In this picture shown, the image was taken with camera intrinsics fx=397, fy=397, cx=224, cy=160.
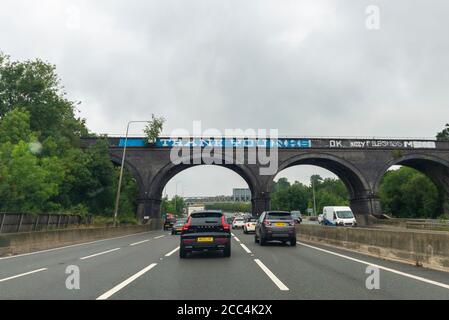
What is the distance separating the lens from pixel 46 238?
71.5 feet

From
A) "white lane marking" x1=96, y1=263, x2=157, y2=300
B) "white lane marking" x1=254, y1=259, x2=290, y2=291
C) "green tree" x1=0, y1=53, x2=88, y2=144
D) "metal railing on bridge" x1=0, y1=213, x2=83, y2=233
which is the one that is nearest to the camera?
"white lane marking" x1=96, y1=263, x2=157, y2=300

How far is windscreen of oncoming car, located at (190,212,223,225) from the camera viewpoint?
13.8 metres

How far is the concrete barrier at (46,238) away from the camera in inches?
714

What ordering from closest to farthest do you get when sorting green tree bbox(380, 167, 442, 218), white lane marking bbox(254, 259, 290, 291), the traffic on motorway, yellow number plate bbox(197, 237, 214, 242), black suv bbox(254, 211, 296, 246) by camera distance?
the traffic on motorway
white lane marking bbox(254, 259, 290, 291)
yellow number plate bbox(197, 237, 214, 242)
black suv bbox(254, 211, 296, 246)
green tree bbox(380, 167, 442, 218)

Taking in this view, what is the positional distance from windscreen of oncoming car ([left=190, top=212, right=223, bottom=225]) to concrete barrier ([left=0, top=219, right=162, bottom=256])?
9575 millimetres

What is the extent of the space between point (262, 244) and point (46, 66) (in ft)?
132

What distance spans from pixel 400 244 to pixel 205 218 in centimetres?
657

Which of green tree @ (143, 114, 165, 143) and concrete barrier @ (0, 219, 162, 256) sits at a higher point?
green tree @ (143, 114, 165, 143)

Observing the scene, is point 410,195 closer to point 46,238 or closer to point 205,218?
point 46,238

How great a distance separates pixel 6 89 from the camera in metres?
45.7

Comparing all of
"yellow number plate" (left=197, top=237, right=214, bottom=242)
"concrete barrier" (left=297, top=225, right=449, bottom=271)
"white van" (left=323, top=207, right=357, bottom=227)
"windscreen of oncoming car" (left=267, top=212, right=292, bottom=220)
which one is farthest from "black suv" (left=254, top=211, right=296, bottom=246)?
"white van" (left=323, top=207, right=357, bottom=227)

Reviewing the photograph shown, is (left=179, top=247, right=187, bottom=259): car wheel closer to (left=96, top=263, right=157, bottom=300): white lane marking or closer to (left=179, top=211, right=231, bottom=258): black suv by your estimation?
(left=179, top=211, right=231, bottom=258): black suv
